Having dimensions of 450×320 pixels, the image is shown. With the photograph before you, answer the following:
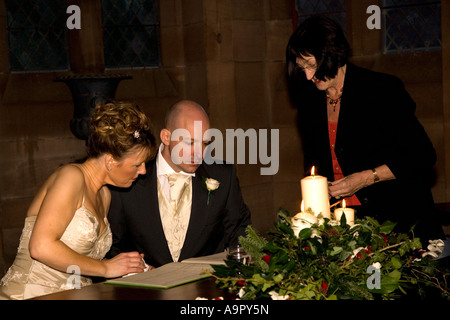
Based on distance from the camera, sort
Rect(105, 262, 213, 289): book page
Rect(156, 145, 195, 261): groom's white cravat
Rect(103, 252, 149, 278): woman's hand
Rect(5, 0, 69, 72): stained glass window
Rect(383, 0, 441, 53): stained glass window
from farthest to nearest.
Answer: Rect(5, 0, 69, 72): stained glass window → Rect(383, 0, 441, 53): stained glass window → Rect(156, 145, 195, 261): groom's white cravat → Rect(103, 252, 149, 278): woman's hand → Rect(105, 262, 213, 289): book page

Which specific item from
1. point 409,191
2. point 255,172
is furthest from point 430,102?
point 409,191

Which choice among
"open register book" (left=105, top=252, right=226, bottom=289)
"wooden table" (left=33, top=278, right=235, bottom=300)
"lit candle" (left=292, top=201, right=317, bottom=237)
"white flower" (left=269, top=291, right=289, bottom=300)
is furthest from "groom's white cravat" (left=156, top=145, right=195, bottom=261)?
"white flower" (left=269, top=291, right=289, bottom=300)

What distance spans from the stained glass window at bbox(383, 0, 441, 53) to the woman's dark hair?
4274 millimetres

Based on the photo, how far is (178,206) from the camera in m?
4.11

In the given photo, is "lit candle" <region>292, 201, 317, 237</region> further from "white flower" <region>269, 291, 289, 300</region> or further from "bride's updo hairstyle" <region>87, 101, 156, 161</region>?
"bride's updo hairstyle" <region>87, 101, 156, 161</region>

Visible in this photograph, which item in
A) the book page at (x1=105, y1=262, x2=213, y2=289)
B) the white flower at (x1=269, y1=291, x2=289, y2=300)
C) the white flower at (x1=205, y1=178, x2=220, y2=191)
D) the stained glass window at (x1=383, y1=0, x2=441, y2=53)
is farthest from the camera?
the stained glass window at (x1=383, y1=0, x2=441, y2=53)

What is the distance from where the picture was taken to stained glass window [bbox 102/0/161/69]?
8.31 meters

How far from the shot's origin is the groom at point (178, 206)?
157 inches

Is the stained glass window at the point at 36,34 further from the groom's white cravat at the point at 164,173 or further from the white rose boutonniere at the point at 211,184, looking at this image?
the white rose boutonniere at the point at 211,184

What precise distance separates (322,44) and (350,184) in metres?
0.80

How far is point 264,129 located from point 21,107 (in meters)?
2.90

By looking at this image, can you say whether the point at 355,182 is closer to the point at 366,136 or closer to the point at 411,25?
the point at 366,136

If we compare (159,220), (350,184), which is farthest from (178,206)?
(350,184)

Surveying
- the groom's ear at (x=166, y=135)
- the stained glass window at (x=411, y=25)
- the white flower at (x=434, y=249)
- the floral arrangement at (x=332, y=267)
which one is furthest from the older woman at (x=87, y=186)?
the stained glass window at (x=411, y=25)
